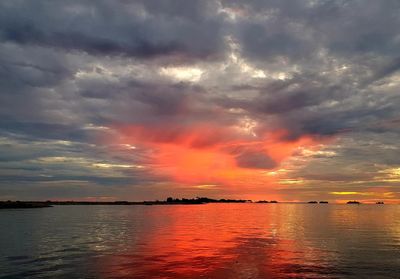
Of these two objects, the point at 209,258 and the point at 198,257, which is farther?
the point at 198,257

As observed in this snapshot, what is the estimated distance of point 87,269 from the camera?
127 ft

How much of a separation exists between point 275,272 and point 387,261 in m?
16.3

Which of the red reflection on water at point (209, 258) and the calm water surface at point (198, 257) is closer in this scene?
the red reflection on water at point (209, 258)

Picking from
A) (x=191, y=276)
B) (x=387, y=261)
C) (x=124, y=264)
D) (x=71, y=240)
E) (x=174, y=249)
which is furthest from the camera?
(x=71, y=240)

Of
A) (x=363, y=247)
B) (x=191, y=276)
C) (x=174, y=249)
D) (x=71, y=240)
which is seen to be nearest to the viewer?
(x=191, y=276)

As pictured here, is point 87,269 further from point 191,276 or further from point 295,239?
point 295,239

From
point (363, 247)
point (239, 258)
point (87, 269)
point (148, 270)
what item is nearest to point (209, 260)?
point (239, 258)

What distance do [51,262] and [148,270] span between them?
12.5 metres

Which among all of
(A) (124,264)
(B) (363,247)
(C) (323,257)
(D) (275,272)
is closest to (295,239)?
(B) (363,247)

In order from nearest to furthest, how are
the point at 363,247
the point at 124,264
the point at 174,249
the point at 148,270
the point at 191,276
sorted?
the point at 191,276 < the point at 148,270 < the point at 124,264 < the point at 174,249 < the point at 363,247

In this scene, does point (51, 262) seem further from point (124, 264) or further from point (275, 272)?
point (275, 272)

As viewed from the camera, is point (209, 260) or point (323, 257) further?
point (323, 257)

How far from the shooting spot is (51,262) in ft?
140

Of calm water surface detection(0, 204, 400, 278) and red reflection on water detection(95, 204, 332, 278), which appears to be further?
calm water surface detection(0, 204, 400, 278)
